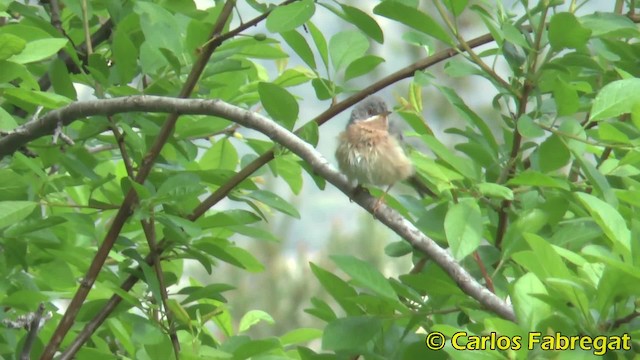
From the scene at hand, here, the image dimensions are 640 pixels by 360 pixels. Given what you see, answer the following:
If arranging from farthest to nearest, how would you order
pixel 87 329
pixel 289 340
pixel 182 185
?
pixel 289 340
pixel 87 329
pixel 182 185

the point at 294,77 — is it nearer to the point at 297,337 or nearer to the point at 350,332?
the point at 297,337

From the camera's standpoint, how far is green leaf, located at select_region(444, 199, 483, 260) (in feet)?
7.56

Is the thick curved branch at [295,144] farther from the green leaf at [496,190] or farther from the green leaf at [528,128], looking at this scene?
the green leaf at [528,128]

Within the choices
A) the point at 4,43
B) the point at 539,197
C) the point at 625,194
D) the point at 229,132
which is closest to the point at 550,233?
the point at 539,197

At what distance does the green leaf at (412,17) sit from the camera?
264 centimetres

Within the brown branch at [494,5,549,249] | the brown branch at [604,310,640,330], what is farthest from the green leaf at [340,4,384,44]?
the brown branch at [604,310,640,330]

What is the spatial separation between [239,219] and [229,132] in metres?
0.52

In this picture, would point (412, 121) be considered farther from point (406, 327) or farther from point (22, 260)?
point (22, 260)

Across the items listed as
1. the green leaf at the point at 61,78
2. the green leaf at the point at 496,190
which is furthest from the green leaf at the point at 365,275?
the green leaf at the point at 61,78

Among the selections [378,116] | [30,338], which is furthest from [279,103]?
[378,116]

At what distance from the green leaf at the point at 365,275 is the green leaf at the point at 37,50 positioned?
869 mm

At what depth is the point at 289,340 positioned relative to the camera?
3264 mm

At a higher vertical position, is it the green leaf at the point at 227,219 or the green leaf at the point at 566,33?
the green leaf at the point at 566,33

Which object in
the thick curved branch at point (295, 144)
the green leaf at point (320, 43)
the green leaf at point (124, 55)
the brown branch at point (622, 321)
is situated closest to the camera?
the brown branch at point (622, 321)
